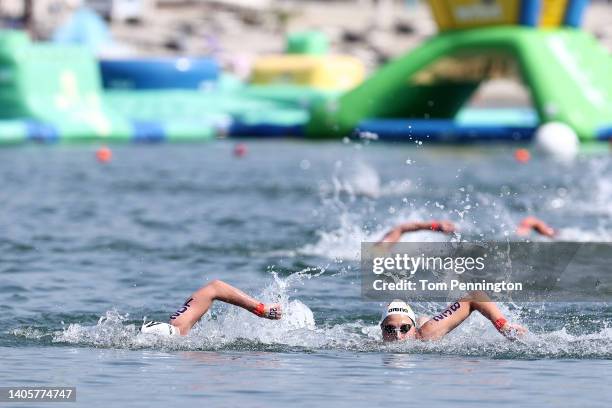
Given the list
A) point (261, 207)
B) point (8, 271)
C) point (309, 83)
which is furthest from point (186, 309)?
point (309, 83)

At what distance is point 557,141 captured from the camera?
35406 millimetres

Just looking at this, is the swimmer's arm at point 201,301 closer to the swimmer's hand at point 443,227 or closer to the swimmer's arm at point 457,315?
the swimmer's arm at point 457,315

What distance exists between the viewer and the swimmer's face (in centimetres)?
1240

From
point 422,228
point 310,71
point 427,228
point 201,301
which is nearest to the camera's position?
point 201,301

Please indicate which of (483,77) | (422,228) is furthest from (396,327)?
(483,77)

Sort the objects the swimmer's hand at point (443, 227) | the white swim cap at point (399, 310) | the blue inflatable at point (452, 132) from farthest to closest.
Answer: the blue inflatable at point (452, 132)
the swimmer's hand at point (443, 227)
the white swim cap at point (399, 310)

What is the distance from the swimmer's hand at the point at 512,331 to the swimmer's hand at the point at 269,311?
1.97 m

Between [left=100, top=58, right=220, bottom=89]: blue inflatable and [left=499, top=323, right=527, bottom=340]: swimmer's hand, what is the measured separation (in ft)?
118

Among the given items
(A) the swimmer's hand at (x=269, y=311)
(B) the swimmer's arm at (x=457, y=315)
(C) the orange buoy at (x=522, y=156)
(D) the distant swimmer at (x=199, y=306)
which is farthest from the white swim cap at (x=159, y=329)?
(C) the orange buoy at (x=522, y=156)

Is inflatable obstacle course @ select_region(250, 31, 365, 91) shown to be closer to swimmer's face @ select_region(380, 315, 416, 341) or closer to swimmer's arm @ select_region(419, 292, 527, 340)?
swimmer's arm @ select_region(419, 292, 527, 340)

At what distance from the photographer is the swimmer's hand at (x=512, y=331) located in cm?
1248

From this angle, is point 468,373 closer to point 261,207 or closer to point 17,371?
point 17,371

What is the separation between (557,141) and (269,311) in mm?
24009

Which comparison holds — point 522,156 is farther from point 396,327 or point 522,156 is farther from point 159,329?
point 159,329
